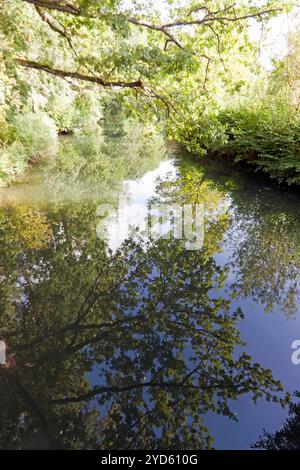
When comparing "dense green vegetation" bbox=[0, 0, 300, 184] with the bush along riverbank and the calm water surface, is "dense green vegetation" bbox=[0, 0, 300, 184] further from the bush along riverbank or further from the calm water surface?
the calm water surface

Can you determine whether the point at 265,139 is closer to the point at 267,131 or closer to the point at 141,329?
the point at 267,131

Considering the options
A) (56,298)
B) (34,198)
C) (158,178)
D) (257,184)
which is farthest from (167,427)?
(158,178)

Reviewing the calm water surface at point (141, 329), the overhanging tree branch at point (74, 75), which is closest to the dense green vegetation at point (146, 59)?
the overhanging tree branch at point (74, 75)

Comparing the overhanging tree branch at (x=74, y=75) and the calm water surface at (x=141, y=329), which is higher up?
the overhanging tree branch at (x=74, y=75)

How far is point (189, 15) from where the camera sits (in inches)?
334

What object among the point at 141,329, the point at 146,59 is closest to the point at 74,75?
the point at 146,59

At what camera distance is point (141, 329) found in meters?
4.34

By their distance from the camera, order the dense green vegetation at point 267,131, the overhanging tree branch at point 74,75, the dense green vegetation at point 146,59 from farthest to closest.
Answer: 1. the overhanging tree branch at point 74,75
2. the dense green vegetation at point 267,131
3. the dense green vegetation at point 146,59

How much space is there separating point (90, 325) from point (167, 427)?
66.6 inches

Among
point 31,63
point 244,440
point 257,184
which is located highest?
point 31,63

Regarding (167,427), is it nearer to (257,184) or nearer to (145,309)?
(145,309)

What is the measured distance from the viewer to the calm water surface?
3.07 m

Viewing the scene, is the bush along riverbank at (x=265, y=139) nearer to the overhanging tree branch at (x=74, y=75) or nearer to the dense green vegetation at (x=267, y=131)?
the dense green vegetation at (x=267, y=131)

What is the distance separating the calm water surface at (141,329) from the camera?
10.1 feet
